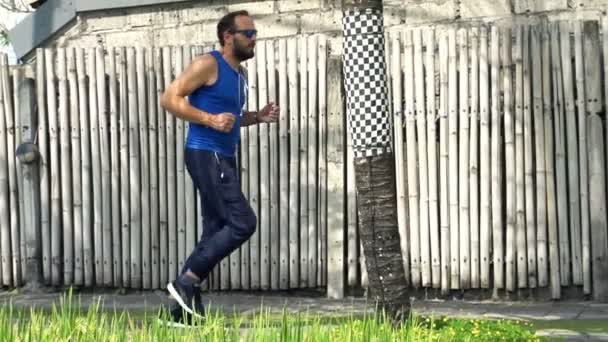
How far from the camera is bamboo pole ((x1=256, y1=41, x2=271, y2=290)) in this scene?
1095 cm

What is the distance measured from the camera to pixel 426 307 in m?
10.2

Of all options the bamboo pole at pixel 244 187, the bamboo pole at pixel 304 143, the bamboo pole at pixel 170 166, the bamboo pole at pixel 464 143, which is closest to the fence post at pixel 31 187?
the bamboo pole at pixel 170 166

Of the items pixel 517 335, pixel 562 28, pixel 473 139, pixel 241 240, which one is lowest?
pixel 517 335

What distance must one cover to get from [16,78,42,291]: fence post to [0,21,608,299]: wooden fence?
69 mm

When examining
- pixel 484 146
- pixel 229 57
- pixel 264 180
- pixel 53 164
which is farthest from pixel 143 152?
pixel 484 146

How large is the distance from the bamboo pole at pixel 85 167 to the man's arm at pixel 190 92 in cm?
299

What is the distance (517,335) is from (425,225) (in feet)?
10.6

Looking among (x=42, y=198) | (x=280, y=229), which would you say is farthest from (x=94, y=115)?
(x=280, y=229)

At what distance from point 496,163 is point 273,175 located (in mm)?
1778

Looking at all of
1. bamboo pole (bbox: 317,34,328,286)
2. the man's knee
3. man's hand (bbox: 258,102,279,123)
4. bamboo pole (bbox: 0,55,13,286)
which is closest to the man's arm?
man's hand (bbox: 258,102,279,123)

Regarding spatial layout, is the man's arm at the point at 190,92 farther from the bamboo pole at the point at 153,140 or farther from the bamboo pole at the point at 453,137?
the bamboo pole at the point at 153,140

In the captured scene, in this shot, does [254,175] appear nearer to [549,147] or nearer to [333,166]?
[333,166]

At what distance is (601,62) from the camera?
33.1 ft

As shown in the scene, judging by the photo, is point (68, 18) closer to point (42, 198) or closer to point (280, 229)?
point (42, 198)
